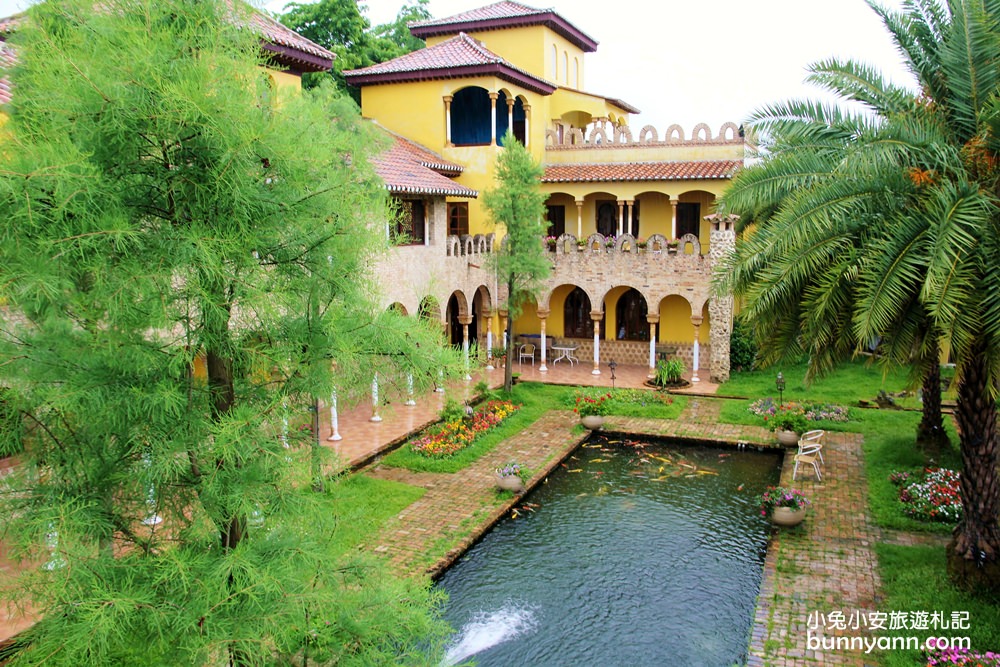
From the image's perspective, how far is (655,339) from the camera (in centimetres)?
A: 2722

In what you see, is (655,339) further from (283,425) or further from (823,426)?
(283,425)

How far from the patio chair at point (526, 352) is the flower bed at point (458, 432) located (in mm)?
6969

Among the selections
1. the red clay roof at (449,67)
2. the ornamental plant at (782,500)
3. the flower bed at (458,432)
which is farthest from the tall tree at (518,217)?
the ornamental plant at (782,500)

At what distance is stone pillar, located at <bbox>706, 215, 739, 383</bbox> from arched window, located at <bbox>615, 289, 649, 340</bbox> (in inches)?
146

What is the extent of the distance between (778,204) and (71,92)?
1196 centimetres

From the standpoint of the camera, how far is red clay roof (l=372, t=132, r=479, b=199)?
2053 cm

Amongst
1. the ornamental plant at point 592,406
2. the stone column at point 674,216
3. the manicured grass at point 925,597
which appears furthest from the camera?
the stone column at point 674,216

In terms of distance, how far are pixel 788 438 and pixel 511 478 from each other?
700cm

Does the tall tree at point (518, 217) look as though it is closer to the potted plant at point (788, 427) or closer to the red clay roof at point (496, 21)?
the potted plant at point (788, 427)

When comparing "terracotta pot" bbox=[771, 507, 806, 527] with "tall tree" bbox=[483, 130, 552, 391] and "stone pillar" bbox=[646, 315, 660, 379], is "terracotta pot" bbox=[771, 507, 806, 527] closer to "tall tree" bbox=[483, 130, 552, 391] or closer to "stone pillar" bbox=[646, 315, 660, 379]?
"tall tree" bbox=[483, 130, 552, 391]

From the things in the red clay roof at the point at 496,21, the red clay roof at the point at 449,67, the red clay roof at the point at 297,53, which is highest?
the red clay roof at the point at 496,21

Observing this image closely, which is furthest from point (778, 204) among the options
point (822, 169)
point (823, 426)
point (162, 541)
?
point (162, 541)

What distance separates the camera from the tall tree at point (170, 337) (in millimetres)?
4566

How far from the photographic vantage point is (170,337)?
Answer: 5.42 metres
